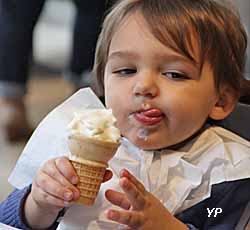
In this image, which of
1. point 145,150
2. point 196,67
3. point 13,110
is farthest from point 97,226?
point 13,110

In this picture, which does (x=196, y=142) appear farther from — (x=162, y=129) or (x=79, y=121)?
(x=79, y=121)

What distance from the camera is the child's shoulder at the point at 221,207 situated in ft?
3.32

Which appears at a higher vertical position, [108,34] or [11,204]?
[108,34]

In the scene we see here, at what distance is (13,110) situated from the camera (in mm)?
2471

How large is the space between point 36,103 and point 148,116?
1.84m

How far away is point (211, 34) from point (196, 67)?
54mm

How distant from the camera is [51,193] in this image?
35.4 inches

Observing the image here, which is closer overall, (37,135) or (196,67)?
(196,67)

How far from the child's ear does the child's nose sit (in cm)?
14

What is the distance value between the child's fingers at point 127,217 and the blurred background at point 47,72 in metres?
1.02

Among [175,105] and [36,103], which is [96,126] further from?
[36,103]

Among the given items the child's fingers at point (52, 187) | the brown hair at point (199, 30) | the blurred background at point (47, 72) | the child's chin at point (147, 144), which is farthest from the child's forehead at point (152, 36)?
the blurred background at point (47, 72)

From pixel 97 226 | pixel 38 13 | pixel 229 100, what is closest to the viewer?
pixel 97 226

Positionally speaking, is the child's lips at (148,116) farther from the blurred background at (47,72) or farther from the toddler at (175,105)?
the blurred background at (47,72)
